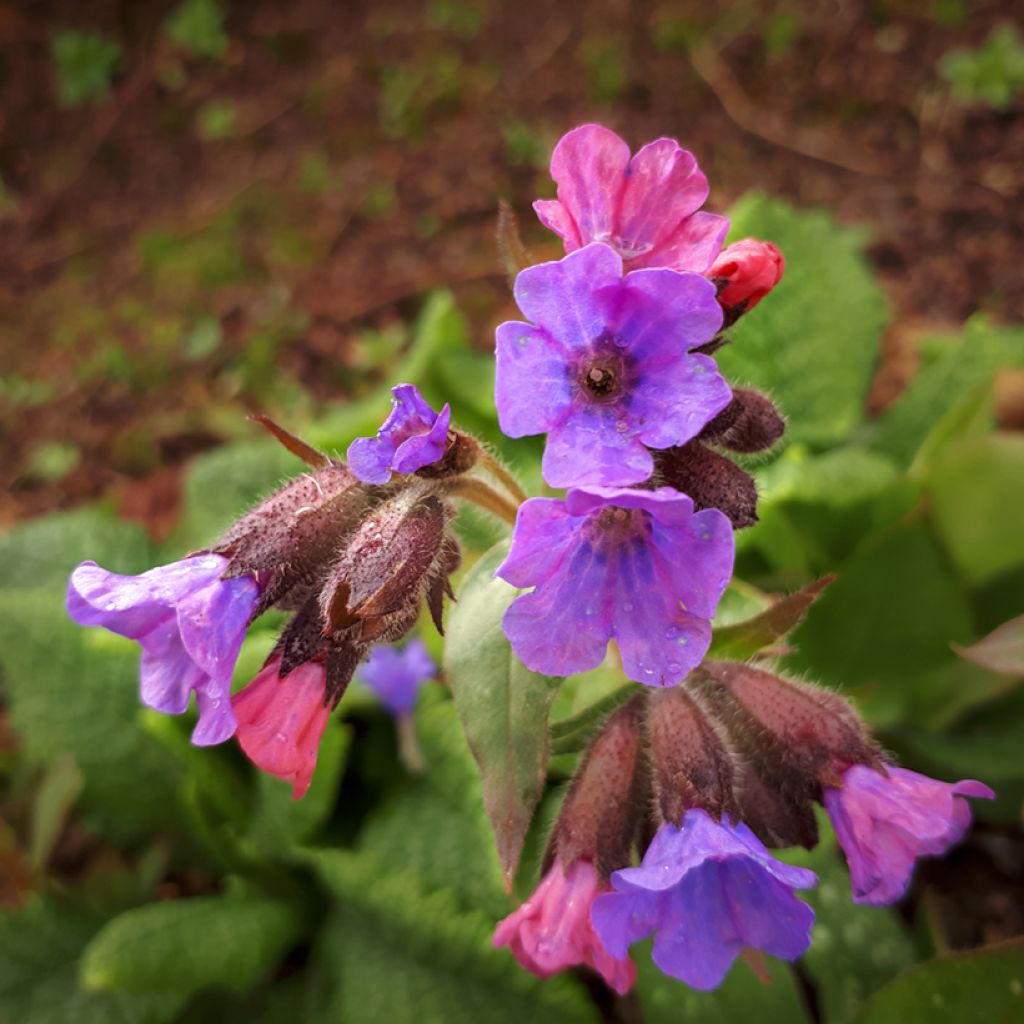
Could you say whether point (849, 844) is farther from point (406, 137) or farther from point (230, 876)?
point (406, 137)

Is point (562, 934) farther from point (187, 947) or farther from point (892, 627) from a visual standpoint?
point (892, 627)

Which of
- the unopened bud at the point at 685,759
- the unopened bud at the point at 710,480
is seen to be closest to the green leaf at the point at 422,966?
the unopened bud at the point at 685,759

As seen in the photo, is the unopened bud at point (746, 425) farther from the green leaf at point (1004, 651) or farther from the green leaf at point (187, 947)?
the green leaf at point (187, 947)

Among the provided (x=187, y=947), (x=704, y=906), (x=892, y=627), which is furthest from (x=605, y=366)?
(x=187, y=947)

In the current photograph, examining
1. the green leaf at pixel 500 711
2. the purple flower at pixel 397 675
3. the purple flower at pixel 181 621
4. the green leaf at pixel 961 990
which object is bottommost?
the green leaf at pixel 961 990

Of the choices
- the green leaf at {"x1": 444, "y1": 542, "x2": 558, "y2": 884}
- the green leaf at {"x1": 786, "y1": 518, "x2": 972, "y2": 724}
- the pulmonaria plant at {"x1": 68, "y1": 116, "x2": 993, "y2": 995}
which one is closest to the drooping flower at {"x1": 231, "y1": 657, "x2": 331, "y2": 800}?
the pulmonaria plant at {"x1": 68, "y1": 116, "x2": 993, "y2": 995}

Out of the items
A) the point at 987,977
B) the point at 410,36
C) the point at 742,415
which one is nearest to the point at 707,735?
the point at 742,415

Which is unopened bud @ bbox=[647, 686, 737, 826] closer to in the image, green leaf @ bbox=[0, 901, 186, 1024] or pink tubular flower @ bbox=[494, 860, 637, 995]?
pink tubular flower @ bbox=[494, 860, 637, 995]

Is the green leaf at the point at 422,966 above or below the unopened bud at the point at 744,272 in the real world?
below
